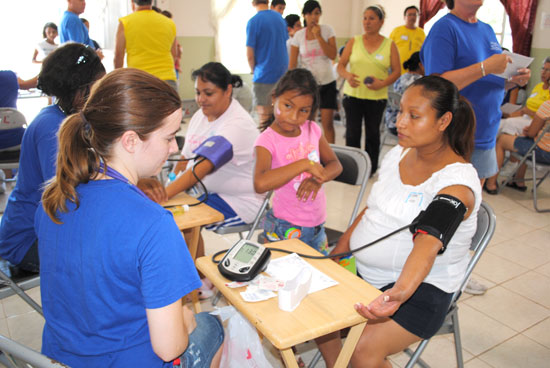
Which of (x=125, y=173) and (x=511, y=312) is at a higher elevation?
(x=125, y=173)

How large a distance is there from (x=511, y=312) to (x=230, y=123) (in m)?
1.75

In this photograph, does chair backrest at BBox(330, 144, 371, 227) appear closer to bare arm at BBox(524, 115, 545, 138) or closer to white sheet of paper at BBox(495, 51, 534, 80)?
white sheet of paper at BBox(495, 51, 534, 80)

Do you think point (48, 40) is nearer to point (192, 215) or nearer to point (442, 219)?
point (192, 215)

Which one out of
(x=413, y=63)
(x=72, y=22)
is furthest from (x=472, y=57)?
(x=72, y=22)

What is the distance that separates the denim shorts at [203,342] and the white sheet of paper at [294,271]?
0.76ft

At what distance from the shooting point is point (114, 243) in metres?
0.94

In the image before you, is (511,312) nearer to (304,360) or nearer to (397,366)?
(397,366)

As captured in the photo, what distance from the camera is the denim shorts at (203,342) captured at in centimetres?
124

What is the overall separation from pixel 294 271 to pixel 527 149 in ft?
11.2

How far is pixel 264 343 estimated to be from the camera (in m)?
2.10

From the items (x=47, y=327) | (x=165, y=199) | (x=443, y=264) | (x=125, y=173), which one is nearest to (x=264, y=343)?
(x=165, y=199)

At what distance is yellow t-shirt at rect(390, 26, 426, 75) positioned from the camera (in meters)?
5.80

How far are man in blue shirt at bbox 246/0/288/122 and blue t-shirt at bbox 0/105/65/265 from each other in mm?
3041

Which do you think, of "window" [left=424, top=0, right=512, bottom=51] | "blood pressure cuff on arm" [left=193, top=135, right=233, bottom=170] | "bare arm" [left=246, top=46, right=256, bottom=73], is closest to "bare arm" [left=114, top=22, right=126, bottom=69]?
"bare arm" [left=246, top=46, right=256, bottom=73]
